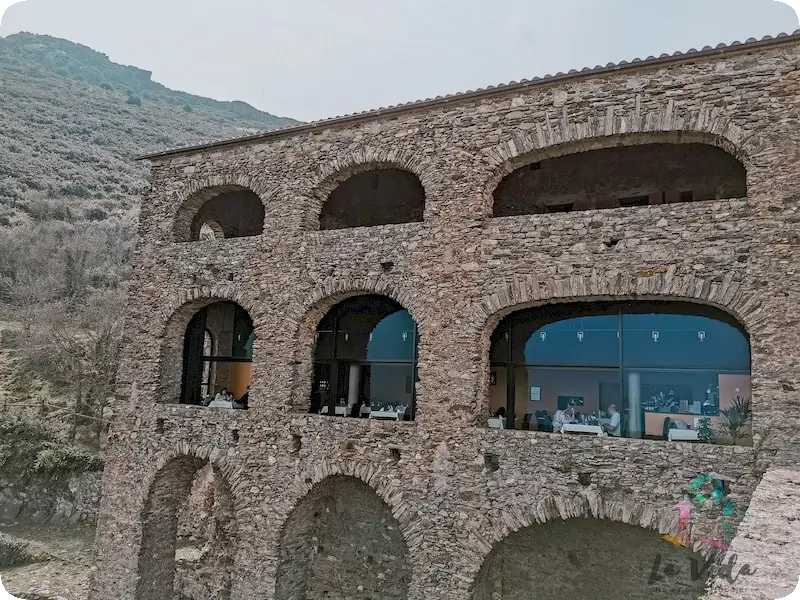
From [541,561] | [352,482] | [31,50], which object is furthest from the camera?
[31,50]

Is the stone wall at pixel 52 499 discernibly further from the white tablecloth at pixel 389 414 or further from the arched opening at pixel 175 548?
the white tablecloth at pixel 389 414

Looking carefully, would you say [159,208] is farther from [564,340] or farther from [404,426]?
[564,340]

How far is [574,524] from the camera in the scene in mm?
11820

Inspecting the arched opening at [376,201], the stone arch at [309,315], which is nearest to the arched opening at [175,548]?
the stone arch at [309,315]

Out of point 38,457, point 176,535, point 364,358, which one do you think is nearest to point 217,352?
point 176,535

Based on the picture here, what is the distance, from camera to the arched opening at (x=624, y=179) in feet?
37.9

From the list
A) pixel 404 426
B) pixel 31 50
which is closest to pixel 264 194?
pixel 404 426

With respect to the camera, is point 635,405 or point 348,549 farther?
point 348,549

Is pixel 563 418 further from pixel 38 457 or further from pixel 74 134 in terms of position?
pixel 74 134

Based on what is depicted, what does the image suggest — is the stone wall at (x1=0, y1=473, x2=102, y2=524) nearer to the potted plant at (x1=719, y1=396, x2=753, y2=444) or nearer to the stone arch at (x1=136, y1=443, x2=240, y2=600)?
the stone arch at (x1=136, y1=443, x2=240, y2=600)

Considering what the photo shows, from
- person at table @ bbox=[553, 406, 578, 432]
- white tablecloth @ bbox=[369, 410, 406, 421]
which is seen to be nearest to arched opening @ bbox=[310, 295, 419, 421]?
white tablecloth @ bbox=[369, 410, 406, 421]

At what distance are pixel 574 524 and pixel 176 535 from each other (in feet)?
33.0

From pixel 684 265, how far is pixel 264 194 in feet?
30.7

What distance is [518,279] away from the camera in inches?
422
